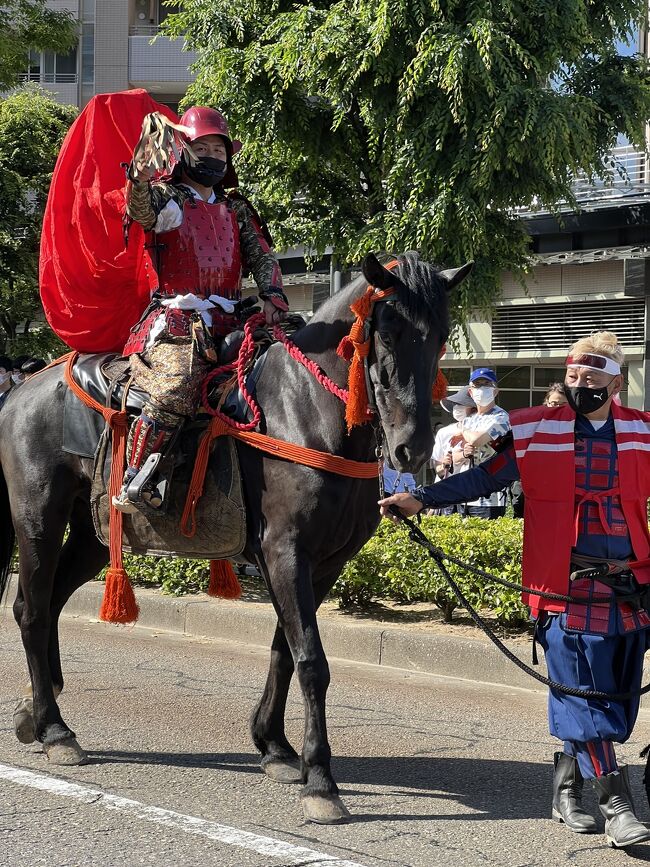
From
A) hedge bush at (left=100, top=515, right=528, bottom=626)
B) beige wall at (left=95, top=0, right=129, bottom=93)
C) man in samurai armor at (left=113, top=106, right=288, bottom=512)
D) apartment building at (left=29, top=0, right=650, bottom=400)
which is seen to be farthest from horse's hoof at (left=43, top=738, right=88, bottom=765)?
beige wall at (left=95, top=0, right=129, bottom=93)

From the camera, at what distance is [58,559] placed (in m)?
5.65

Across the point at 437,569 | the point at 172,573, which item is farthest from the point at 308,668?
the point at 172,573

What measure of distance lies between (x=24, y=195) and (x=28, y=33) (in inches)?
128

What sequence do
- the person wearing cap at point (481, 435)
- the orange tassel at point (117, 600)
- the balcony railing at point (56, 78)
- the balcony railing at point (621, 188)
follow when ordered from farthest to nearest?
the balcony railing at point (56, 78) < the balcony railing at point (621, 188) < the person wearing cap at point (481, 435) < the orange tassel at point (117, 600)

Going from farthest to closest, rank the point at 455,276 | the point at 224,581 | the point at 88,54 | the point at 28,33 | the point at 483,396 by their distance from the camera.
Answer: the point at 88,54
the point at 28,33
the point at 483,396
the point at 224,581
the point at 455,276

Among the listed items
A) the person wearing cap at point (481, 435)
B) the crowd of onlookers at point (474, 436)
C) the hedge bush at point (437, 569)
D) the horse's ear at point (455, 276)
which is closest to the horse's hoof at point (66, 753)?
the horse's ear at point (455, 276)

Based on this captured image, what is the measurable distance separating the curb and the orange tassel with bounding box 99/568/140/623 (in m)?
2.63

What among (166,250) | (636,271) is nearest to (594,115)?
(636,271)

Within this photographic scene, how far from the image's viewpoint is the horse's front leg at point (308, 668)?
4340mm

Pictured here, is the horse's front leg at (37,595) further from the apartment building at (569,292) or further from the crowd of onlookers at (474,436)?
the apartment building at (569,292)

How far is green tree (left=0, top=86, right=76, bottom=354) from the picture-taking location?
66.2 feet

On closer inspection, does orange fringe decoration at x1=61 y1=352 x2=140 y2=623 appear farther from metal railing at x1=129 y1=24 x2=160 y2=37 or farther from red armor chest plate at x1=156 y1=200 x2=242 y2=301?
metal railing at x1=129 y1=24 x2=160 y2=37

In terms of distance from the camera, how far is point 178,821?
13.9ft

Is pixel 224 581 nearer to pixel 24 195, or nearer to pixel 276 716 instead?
pixel 276 716
